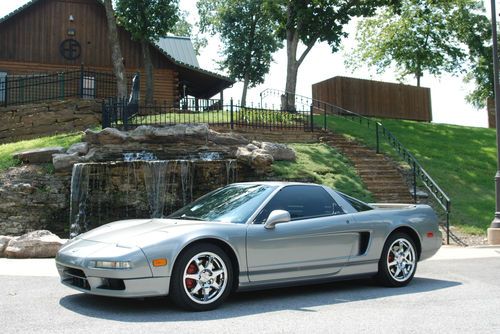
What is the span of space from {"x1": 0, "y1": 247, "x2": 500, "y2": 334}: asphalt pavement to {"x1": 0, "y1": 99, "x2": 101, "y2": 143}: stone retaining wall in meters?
13.5

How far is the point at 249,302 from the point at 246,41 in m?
42.4

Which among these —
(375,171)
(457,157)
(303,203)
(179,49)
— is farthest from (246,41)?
(303,203)

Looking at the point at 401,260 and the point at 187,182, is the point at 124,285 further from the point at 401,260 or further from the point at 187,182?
the point at 187,182

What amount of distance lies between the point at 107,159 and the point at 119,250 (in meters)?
9.85

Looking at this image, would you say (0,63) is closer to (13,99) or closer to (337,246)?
(13,99)

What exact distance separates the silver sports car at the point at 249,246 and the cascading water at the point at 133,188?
7534 mm

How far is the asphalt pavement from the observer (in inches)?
212

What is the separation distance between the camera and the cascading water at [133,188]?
47.1 feet

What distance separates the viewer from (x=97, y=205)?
14.5 meters

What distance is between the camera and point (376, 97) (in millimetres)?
32250

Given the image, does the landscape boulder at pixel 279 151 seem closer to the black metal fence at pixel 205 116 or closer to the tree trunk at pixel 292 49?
the black metal fence at pixel 205 116

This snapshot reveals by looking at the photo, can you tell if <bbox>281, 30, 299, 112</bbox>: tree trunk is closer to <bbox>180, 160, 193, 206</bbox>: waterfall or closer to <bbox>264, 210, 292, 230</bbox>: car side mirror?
<bbox>180, 160, 193, 206</bbox>: waterfall

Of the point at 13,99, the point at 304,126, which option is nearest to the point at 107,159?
the point at 304,126

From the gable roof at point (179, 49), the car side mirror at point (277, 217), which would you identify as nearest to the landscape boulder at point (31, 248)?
the car side mirror at point (277, 217)
